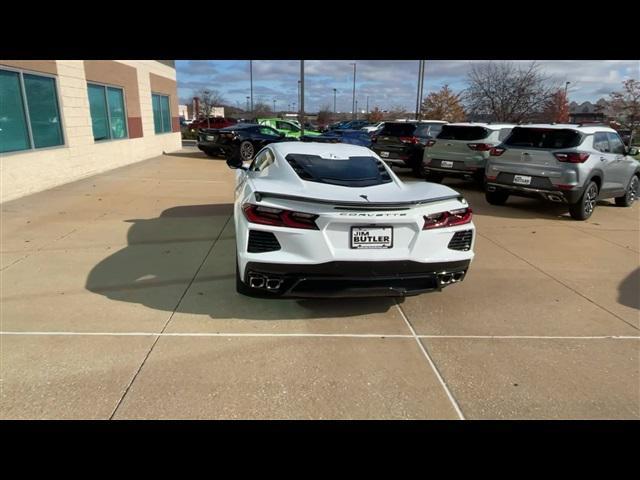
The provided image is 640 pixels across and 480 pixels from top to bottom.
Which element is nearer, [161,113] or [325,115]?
[161,113]

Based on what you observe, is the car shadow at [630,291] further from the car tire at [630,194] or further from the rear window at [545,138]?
the car tire at [630,194]

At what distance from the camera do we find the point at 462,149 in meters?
10.3

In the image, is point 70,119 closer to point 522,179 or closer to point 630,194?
point 522,179

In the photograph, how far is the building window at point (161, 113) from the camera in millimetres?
17812

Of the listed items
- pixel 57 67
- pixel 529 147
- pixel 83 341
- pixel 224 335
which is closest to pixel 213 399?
pixel 224 335

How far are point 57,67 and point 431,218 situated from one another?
33.5 ft

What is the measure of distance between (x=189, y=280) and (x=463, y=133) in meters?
8.34

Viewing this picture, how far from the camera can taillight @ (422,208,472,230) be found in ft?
11.1

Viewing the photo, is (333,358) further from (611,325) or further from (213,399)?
(611,325)

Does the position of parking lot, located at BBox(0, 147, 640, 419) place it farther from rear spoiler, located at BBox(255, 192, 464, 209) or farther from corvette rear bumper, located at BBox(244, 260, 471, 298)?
rear spoiler, located at BBox(255, 192, 464, 209)

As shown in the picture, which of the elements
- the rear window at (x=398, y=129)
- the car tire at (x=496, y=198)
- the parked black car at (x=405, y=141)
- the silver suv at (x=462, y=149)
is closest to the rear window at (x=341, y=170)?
the car tire at (x=496, y=198)

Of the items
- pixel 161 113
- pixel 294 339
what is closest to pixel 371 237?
pixel 294 339

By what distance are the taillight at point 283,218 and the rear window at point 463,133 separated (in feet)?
27.5

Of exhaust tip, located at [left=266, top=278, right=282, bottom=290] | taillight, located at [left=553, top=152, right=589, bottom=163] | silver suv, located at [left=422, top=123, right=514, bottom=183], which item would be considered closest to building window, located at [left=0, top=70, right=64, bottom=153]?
exhaust tip, located at [left=266, top=278, right=282, bottom=290]
